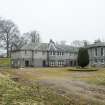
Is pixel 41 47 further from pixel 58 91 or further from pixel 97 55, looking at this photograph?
pixel 58 91

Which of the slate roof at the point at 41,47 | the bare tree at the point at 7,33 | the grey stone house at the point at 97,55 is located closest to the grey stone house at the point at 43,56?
the slate roof at the point at 41,47

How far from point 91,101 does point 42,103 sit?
2.99m

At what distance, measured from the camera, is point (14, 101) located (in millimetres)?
11695

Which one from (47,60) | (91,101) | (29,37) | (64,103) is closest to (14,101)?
(64,103)

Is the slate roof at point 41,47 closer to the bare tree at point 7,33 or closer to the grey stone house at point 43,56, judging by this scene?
the grey stone house at point 43,56

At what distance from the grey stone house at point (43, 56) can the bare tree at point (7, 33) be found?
14542 mm

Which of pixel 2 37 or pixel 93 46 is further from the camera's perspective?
pixel 2 37

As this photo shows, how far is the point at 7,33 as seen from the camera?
8425 centimetres

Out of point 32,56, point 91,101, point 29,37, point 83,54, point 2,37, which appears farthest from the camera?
point 29,37

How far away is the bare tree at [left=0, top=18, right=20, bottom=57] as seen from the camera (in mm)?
84062

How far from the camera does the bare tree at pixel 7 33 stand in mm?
84062

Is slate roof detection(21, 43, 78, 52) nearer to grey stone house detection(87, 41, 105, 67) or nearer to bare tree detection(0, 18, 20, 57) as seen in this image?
grey stone house detection(87, 41, 105, 67)

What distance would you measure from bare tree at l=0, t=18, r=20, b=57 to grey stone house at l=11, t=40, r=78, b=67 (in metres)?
14.5

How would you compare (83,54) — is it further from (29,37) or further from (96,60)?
(29,37)
